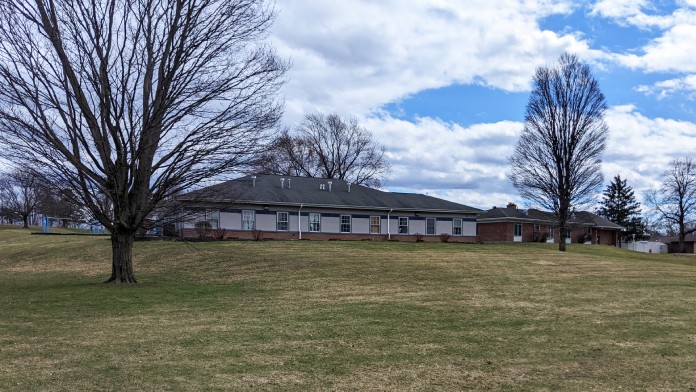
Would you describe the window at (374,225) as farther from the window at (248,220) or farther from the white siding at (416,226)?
the window at (248,220)

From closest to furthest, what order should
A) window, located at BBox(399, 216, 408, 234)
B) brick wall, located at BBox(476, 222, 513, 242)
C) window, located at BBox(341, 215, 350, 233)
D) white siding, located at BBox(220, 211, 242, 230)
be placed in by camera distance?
white siding, located at BBox(220, 211, 242, 230) < window, located at BBox(341, 215, 350, 233) < window, located at BBox(399, 216, 408, 234) < brick wall, located at BBox(476, 222, 513, 242)

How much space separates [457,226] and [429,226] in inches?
103

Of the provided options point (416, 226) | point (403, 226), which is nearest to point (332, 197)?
point (403, 226)

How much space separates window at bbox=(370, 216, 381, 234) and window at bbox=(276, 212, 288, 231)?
7.25 m

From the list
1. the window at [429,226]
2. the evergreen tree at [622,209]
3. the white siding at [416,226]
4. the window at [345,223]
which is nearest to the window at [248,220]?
the window at [345,223]

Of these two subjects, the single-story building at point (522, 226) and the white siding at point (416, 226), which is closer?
the white siding at point (416, 226)

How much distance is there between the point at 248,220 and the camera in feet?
132

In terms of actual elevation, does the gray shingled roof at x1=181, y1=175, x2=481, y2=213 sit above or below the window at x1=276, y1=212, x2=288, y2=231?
above

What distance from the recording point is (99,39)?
1605 centimetres

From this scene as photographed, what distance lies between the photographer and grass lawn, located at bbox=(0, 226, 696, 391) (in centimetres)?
672

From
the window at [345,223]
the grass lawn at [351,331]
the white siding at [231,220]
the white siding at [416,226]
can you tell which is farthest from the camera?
the white siding at [416,226]

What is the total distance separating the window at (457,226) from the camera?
47875 millimetres

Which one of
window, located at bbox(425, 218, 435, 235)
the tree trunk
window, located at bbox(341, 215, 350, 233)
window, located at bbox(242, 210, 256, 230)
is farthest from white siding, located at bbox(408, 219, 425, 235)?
the tree trunk

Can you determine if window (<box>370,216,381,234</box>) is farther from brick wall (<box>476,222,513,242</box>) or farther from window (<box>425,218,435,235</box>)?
brick wall (<box>476,222,513,242</box>)
